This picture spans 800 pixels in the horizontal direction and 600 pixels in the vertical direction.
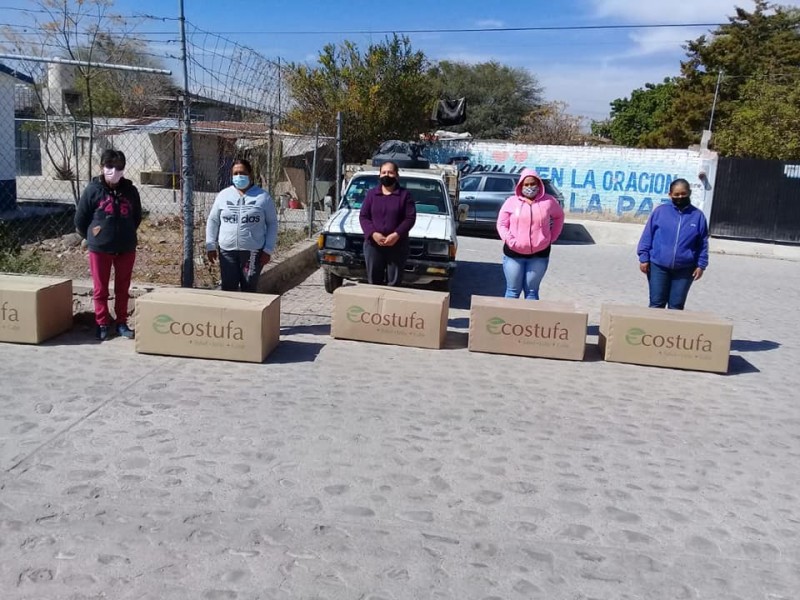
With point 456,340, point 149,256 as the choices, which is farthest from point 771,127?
point 149,256

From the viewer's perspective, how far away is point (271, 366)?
604 centimetres

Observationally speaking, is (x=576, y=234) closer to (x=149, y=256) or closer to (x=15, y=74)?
(x=149, y=256)

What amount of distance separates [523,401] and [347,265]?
383 cm

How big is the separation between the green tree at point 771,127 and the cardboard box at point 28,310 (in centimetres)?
2289

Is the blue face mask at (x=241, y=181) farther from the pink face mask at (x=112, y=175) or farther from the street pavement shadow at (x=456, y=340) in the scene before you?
the street pavement shadow at (x=456, y=340)

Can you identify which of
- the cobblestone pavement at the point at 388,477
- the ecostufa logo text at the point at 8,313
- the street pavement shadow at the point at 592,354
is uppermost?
the ecostufa logo text at the point at 8,313

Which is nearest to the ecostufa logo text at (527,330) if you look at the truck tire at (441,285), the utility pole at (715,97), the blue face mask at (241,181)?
the truck tire at (441,285)

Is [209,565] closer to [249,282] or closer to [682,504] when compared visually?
[682,504]

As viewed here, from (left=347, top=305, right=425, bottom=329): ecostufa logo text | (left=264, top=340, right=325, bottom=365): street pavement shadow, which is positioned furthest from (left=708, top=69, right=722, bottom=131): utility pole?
(left=264, top=340, right=325, bottom=365): street pavement shadow

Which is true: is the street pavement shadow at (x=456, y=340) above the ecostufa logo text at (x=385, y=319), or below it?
below

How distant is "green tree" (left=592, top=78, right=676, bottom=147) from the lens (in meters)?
48.2

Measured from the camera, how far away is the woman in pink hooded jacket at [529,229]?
700 cm

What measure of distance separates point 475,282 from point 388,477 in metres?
7.47

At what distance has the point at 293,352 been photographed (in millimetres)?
6488
